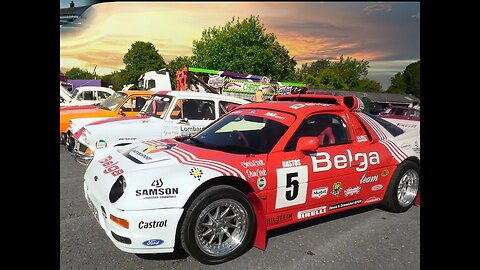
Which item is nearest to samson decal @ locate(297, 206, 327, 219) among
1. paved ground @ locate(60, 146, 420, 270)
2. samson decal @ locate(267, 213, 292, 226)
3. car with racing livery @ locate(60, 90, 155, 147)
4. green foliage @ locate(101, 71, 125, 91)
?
samson decal @ locate(267, 213, 292, 226)

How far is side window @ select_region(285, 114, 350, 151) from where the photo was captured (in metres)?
3.24

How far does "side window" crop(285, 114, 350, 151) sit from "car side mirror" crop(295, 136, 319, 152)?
19 centimetres

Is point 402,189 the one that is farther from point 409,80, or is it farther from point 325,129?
point 409,80

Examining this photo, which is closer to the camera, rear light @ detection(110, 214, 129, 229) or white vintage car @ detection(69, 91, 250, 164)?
rear light @ detection(110, 214, 129, 229)

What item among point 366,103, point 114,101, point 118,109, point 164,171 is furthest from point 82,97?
point 366,103

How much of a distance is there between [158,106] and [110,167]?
313cm

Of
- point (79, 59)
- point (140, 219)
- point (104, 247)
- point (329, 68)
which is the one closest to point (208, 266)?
point (140, 219)

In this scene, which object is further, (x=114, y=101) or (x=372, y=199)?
(x=114, y=101)

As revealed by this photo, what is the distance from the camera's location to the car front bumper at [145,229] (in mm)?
2303

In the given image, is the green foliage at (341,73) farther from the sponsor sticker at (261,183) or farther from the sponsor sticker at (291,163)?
the sponsor sticker at (261,183)

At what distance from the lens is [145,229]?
232cm

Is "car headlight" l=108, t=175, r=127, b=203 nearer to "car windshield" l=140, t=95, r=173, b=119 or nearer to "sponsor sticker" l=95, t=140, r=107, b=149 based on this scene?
"sponsor sticker" l=95, t=140, r=107, b=149

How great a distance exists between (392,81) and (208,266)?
2.12m

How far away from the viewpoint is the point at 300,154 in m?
2.97
